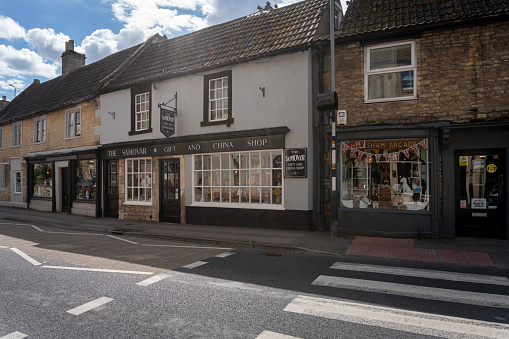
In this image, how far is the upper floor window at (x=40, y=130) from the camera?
19.6 meters

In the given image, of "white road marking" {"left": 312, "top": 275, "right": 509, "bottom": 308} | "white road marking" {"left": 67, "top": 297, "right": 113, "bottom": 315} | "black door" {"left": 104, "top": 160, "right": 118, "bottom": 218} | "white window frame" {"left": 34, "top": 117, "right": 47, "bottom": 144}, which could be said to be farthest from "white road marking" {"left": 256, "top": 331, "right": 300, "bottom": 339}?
"white window frame" {"left": 34, "top": 117, "right": 47, "bottom": 144}

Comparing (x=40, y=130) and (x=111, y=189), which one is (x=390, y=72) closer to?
(x=111, y=189)

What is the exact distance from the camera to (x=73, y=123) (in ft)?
57.2

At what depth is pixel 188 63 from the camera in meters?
13.3

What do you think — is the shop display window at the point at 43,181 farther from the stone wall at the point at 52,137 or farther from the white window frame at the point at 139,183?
the white window frame at the point at 139,183

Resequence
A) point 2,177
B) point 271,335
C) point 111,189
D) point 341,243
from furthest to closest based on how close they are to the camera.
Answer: point 2,177
point 111,189
point 341,243
point 271,335

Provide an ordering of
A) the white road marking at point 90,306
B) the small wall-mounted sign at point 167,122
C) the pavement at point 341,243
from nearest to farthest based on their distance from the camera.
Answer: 1. the white road marking at point 90,306
2. the pavement at point 341,243
3. the small wall-mounted sign at point 167,122

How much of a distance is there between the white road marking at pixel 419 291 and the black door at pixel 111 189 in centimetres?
1240

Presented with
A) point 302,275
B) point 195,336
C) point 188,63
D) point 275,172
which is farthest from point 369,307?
point 188,63

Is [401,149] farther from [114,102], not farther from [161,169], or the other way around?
[114,102]

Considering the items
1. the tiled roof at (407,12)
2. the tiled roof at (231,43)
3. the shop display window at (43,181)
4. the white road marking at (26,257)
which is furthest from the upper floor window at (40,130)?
the tiled roof at (407,12)

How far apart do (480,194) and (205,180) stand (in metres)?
8.79

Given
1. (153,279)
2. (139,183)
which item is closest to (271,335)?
(153,279)

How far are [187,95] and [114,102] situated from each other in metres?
4.49
